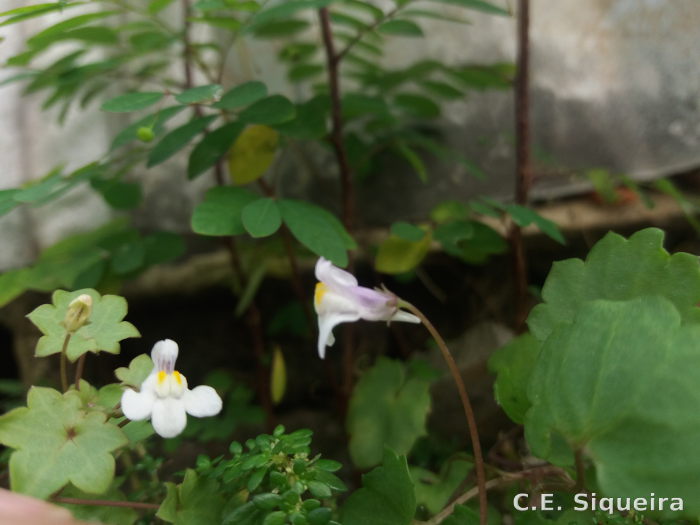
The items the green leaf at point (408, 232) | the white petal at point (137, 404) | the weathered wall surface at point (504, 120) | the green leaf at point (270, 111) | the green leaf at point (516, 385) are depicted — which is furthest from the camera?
the weathered wall surface at point (504, 120)

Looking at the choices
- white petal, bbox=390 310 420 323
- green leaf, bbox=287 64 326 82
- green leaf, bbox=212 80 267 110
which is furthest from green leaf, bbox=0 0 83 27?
green leaf, bbox=287 64 326 82

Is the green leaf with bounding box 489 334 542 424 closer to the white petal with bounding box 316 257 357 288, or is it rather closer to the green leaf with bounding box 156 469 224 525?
the white petal with bounding box 316 257 357 288

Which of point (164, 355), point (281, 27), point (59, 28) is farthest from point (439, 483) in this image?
point (281, 27)

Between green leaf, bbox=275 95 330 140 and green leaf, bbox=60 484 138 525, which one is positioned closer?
green leaf, bbox=60 484 138 525

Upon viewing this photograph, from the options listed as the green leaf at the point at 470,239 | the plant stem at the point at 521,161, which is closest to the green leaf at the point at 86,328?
the green leaf at the point at 470,239

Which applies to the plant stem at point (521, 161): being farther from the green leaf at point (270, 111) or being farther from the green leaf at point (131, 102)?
the green leaf at point (131, 102)
